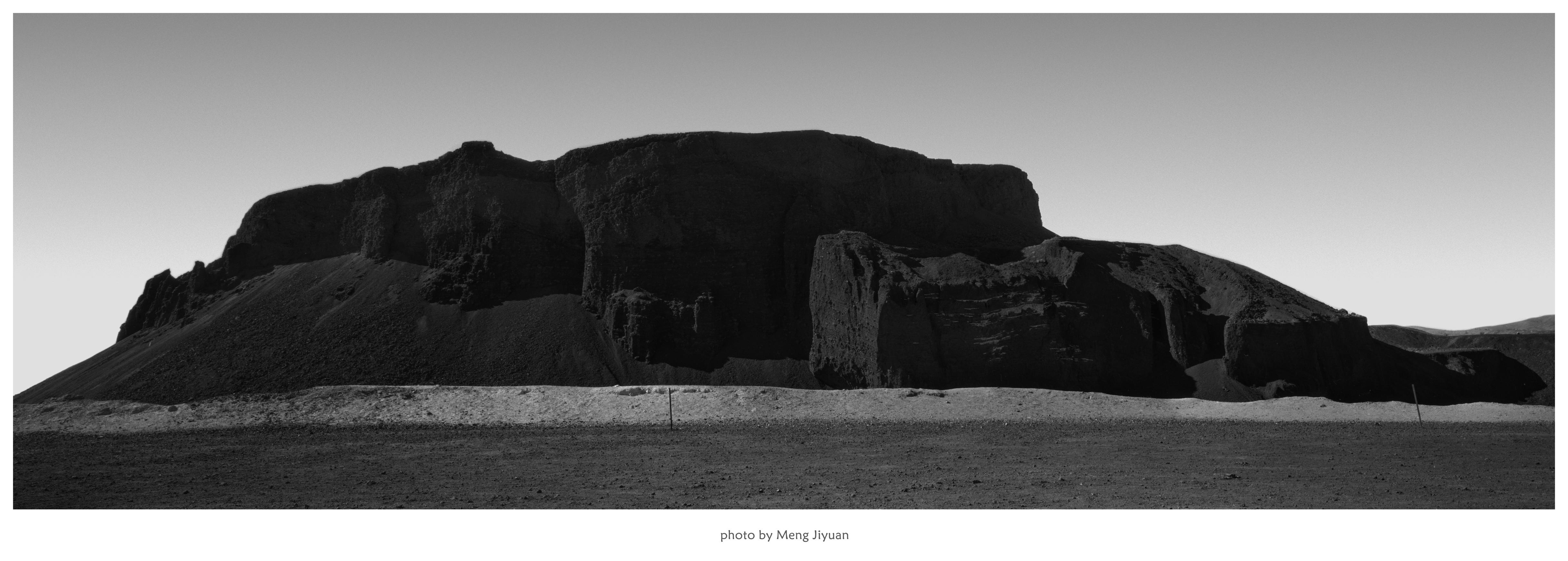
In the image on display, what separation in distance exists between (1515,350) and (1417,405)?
848 inches

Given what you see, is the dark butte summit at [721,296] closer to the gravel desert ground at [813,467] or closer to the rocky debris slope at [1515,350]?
the rocky debris slope at [1515,350]

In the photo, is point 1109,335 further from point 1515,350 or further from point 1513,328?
point 1513,328

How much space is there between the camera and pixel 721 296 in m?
53.2

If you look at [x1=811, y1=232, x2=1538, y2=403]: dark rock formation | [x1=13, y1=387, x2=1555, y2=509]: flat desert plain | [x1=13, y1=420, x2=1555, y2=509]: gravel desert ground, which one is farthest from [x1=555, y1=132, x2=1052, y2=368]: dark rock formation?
[x1=13, y1=420, x2=1555, y2=509]: gravel desert ground

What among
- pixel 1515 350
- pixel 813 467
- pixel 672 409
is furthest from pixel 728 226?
pixel 1515 350

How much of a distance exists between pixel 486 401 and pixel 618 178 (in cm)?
1660

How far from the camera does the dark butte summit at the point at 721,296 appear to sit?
44781mm

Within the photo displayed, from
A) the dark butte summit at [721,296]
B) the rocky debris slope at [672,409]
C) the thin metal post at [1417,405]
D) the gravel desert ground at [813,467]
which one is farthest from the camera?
the dark butte summit at [721,296]

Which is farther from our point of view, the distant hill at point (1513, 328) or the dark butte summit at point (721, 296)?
the distant hill at point (1513, 328)

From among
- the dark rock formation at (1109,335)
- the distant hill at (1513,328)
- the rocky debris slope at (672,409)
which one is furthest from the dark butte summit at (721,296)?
the distant hill at (1513,328)

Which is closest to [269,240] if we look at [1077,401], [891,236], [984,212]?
[891,236]

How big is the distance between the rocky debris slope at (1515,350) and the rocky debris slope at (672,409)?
7.97m

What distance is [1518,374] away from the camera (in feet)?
155

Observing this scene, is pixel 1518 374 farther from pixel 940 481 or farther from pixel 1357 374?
pixel 940 481
